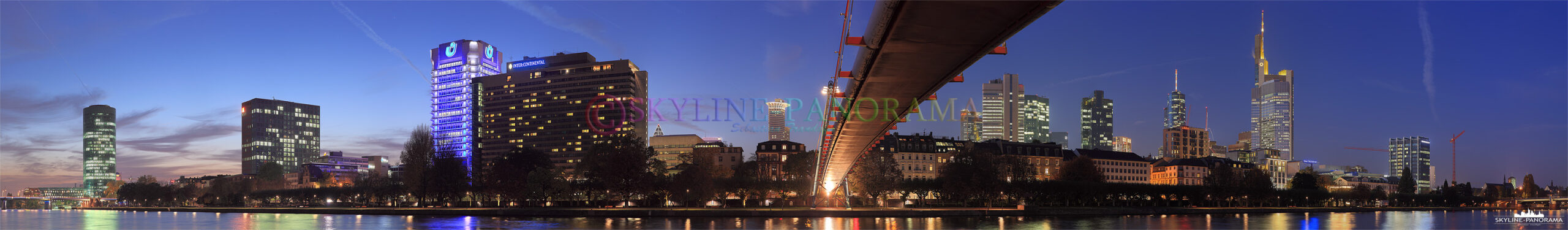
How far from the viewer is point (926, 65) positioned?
24.7 meters

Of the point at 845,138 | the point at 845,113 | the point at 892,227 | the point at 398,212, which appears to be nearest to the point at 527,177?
the point at 398,212

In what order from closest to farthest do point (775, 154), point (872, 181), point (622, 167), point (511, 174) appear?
point (622, 167), point (872, 181), point (511, 174), point (775, 154)

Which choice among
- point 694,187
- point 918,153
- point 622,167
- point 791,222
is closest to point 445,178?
point 622,167

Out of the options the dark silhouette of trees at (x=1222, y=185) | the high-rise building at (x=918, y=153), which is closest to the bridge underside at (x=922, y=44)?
the dark silhouette of trees at (x=1222, y=185)

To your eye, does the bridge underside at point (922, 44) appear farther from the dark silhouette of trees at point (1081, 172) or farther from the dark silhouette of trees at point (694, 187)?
the dark silhouette of trees at point (1081, 172)

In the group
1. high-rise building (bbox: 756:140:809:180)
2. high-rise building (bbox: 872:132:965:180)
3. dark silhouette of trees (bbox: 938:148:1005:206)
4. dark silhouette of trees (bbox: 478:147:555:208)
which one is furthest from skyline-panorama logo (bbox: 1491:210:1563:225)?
dark silhouette of trees (bbox: 478:147:555:208)

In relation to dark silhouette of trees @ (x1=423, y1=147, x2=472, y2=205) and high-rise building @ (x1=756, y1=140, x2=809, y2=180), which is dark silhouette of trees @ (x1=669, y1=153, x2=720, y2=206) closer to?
dark silhouette of trees @ (x1=423, y1=147, x2=472, y2=205)

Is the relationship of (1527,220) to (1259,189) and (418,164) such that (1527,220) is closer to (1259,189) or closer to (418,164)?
(1259,189)

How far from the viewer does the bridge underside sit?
18.6 meters

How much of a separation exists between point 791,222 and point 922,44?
216 ft

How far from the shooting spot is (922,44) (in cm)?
2178

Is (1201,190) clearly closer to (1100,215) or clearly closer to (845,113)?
(1100,215)

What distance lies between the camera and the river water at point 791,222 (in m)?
83.1

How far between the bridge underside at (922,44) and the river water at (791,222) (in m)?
45.8
